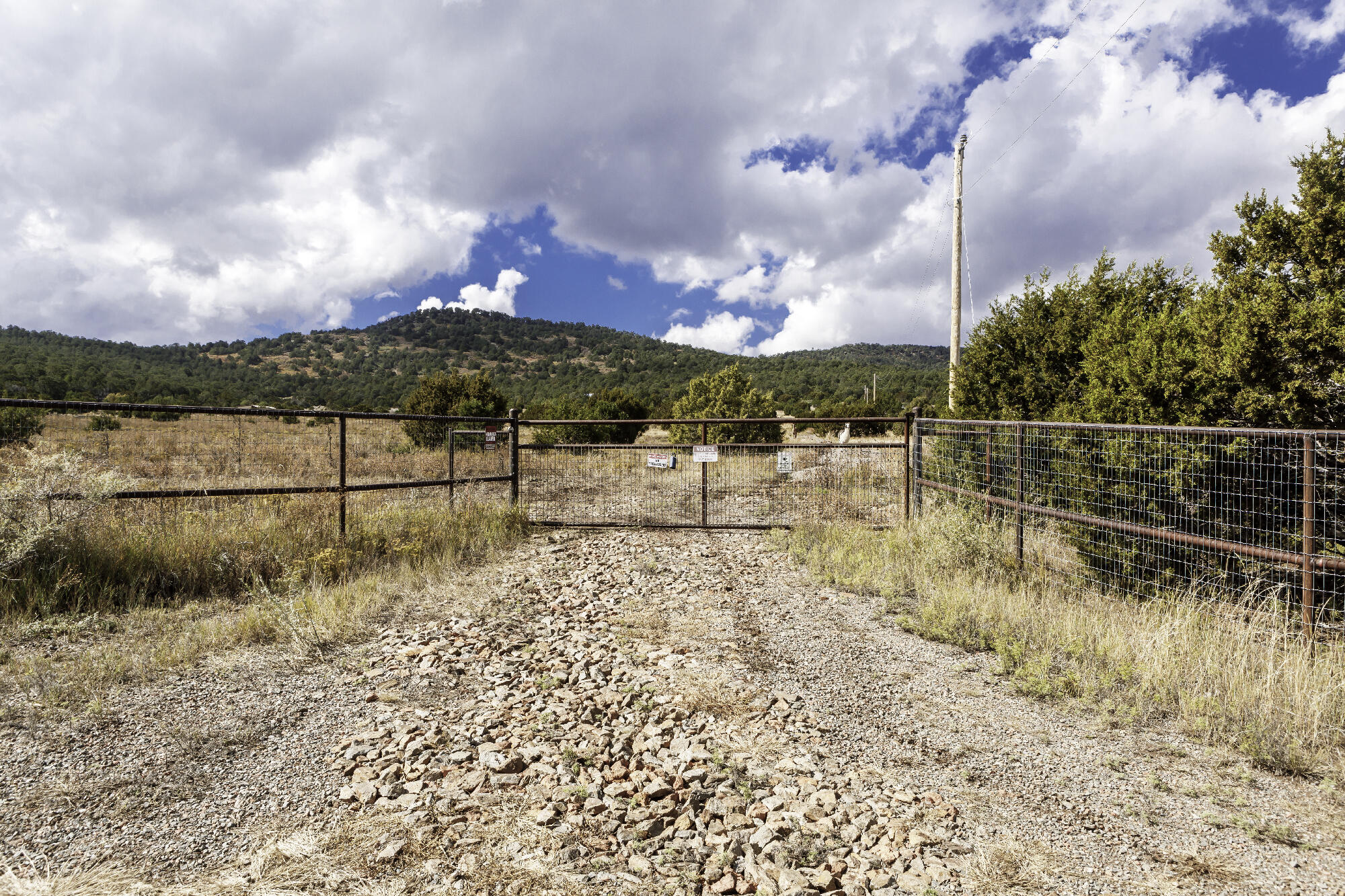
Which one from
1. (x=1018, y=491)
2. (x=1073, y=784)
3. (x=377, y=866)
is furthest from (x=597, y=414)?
(x=377, y=866)

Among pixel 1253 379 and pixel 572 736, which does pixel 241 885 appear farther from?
pixel 1253 379

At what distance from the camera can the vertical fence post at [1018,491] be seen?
668 centimetres

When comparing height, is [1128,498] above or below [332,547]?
above

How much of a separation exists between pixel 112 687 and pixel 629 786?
3.52 metres

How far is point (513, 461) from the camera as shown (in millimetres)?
10375

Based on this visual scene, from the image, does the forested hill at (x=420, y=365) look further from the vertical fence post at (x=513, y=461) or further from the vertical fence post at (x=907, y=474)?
the vertical fence post at (x=907, y=474)

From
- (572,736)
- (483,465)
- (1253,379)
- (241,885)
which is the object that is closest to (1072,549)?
(1253,379)

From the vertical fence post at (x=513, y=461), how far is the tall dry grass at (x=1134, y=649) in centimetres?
571

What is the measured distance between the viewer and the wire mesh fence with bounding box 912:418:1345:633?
4.57m

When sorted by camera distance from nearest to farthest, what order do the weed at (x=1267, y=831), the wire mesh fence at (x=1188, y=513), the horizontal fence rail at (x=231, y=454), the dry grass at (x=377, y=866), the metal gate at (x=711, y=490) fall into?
the dry grass at (x=377, y=866) < the weed at (x=1267, y=831) < the wire mesh fence at (x=1188, y=513) < the horizontal fence rail at (x=231, y=454) < the metal gate at (x=711, y=490)

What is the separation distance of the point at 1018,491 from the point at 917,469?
2666 mm

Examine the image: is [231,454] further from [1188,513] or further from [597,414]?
[597,414]

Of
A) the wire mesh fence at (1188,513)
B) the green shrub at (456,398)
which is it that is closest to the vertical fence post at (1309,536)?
the wire mesh fence at (1188,513)

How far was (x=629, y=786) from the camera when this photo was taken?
10.2ft
